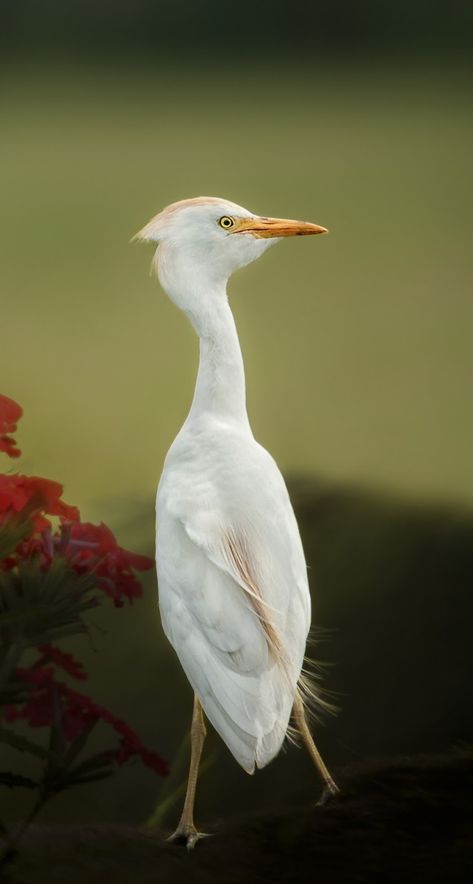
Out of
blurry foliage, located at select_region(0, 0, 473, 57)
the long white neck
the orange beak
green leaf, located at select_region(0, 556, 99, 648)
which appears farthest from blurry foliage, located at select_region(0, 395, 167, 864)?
blurry foliage, located at select_region(0, 0, 473, 57)

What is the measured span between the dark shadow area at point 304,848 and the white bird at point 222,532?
0.03 m

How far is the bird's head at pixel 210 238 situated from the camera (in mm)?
1008

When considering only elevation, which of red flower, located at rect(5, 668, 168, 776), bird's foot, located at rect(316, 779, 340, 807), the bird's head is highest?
the bird's head

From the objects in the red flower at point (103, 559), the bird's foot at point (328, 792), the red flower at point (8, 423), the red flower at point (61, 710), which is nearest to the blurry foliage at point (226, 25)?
the red flower at point (8, 423)

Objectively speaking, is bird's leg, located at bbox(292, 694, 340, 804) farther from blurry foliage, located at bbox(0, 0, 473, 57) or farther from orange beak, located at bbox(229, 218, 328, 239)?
blurry foliage, located at bbox(0, 0, 473, 57)

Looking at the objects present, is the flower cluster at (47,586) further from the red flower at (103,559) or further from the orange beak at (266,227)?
the orange beak at (266,227)

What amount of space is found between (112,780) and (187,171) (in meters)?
0.61

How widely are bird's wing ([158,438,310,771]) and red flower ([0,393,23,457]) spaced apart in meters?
0.14

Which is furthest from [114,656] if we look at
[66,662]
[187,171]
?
[187,171]

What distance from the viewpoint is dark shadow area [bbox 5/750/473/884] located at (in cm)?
95

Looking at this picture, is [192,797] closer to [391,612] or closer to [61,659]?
[61,659]

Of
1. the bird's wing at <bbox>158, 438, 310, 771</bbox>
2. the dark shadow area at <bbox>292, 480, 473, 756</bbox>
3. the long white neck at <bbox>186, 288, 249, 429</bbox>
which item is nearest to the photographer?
the bird's wing at <bbox>158, 438, 310, 771</bbox>

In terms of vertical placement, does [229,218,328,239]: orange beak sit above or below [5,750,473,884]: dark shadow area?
above

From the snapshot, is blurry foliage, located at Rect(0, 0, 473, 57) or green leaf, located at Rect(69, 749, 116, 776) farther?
blurry foliage, located at Rect(0, 0, 473, 57)
